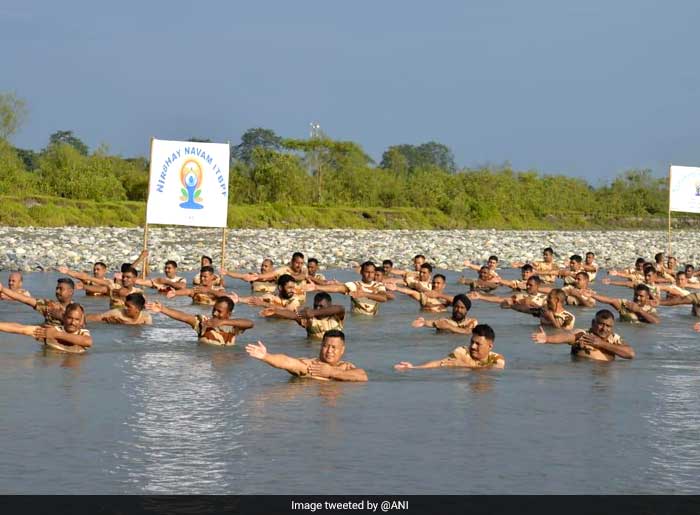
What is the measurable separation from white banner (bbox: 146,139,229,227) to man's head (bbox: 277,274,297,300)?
A: 6.64 m

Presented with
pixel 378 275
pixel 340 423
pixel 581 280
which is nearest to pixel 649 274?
pixel 581 280

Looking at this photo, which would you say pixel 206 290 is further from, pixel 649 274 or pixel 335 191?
pixel 335 191

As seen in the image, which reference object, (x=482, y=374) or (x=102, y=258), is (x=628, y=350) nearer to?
(x=482, y=374)

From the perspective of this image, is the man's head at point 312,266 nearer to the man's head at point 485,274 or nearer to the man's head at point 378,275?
the man's head at point 378,275

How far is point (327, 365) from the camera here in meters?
13.7

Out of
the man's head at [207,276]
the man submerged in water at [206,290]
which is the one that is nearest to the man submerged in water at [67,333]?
the man submerged in water at [206,290]

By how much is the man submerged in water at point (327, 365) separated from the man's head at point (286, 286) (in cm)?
516

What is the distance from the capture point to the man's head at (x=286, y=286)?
62.1ft

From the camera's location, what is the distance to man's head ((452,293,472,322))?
18312 mm

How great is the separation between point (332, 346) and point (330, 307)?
→ 382 centimetres

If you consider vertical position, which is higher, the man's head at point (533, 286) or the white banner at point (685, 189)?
the white banner at point (685, 189)

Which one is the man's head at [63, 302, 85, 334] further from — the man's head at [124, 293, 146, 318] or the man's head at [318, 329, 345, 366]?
the man's head at [318, 329, 345, 366]

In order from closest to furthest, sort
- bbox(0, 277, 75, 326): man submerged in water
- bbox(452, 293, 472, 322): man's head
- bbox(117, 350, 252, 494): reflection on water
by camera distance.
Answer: bbox(117, 350, 252, 494): reflection on water < bbox(0, 277, 75, 326): man submerged in water < bbox(452, 293, 472, 322): man's head

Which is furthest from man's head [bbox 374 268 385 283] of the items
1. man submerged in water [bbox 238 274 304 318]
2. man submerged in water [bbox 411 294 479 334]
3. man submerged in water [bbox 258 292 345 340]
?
man submerged in water [bbox 258 292 345 340]
